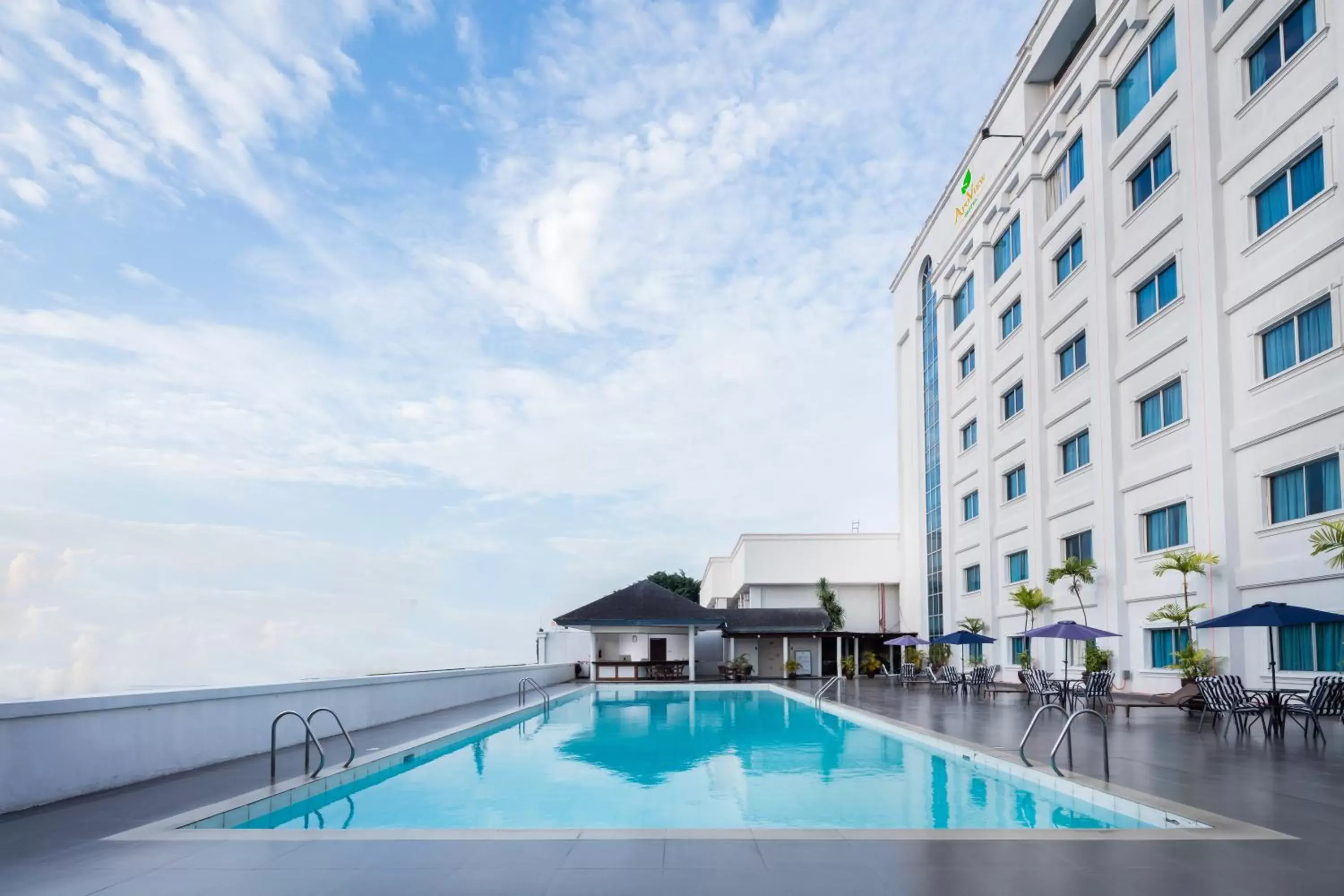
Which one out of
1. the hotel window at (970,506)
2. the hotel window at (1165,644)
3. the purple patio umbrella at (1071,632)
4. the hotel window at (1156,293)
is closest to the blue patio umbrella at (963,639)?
the hotel window at (1165,644)

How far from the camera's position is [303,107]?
Answer: 19.6 m

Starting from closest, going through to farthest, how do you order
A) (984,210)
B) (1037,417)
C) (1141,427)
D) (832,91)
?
(1141,427) → (832,91) → (1037,417) → (984,210)

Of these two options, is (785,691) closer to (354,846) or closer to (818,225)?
(818,225)

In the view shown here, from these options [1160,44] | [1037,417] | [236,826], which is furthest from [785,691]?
[236,826]

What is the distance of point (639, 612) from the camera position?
1345 inches

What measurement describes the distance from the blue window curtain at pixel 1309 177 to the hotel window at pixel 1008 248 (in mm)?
11549

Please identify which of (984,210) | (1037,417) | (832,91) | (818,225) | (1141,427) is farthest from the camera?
(984,210)

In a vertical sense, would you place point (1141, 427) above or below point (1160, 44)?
below

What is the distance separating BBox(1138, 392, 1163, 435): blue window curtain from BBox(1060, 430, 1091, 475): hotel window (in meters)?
2.22

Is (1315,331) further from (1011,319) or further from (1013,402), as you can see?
(1011,319)

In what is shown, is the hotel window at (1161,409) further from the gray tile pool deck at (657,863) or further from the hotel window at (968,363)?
the gray tile pool deck at (657,863)

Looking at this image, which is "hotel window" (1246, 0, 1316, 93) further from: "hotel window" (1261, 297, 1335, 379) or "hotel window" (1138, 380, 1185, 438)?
"hotel window" (1138, 380, 1185, 438)

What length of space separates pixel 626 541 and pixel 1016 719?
133 feet

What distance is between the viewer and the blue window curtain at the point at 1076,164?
24.5m
